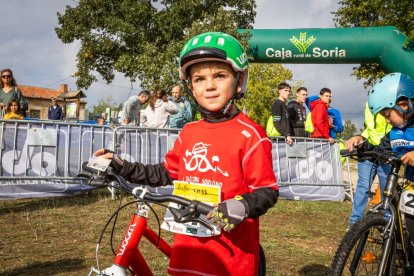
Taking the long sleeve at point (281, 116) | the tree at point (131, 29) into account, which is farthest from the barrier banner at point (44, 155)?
the tree at point (131, 29)

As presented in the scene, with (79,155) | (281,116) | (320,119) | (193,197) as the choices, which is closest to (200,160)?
(193,197)

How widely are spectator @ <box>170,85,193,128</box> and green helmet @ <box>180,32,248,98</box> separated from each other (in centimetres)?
812

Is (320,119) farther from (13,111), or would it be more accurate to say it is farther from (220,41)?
(220,41)

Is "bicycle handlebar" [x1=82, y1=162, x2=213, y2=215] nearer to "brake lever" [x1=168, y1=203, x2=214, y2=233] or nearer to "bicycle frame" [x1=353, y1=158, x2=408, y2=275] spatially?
"brake lever" [x1=168, y1=203, x2=214, y2=233]

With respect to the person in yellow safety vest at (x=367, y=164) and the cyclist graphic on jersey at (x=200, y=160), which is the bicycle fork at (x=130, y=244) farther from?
the person in yellow safety vest at (x=367, y=164)

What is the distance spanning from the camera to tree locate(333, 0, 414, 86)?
19.8m

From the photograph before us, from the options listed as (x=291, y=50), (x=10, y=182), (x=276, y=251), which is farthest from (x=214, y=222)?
(x=291, y=50)

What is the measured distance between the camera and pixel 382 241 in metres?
3.19

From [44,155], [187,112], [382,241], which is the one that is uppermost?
[187,112]

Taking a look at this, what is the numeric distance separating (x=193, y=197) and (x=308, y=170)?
797 cm

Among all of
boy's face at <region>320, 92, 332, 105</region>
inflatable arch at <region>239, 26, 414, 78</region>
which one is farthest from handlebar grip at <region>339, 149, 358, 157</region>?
inflatable arch at <region>239, 26, 414, 78</region>

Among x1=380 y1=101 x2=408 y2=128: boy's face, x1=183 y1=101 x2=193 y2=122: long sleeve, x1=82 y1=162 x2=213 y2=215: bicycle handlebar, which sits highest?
x1=183 y1=101 x2=193 y2=122: long sleeve

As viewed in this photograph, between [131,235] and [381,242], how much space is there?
7.02 feet

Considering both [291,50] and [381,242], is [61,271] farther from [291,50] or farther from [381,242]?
[291,50]
